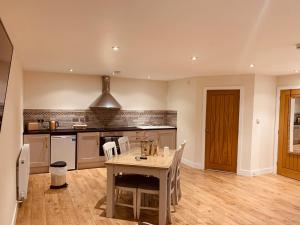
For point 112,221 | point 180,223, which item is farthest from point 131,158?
point 180,223

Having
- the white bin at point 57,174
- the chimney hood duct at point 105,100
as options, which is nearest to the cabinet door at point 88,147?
the chimney hood duct at point 105,100

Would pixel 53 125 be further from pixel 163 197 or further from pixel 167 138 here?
pixel 163 197

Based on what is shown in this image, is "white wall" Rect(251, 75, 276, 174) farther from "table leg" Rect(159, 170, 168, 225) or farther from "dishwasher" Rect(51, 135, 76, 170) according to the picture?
"dishwasher" Rect(51, 135, 76, 170)

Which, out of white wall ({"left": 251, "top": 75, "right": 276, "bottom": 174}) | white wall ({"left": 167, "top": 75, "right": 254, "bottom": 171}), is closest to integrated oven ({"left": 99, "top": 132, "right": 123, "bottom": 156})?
white wall ({"left": 167, "top": 75, "right": 254, "bottom": 171})

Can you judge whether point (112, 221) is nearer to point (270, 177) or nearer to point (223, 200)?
point (223, 200)

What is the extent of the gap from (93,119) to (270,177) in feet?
14.4

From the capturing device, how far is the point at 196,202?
377 cm

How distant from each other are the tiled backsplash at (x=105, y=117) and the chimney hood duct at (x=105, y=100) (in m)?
0.35

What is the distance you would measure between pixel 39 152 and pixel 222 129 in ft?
13.3

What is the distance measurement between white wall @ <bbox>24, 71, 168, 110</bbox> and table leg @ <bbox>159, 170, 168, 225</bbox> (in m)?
3.69

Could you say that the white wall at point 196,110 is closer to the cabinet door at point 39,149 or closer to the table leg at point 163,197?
the table leg at point 163,197

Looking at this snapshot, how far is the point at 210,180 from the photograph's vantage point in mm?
4887

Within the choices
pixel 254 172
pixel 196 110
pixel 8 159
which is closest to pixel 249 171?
pixel 254 172

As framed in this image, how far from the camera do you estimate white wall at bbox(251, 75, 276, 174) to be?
516 centimetres
